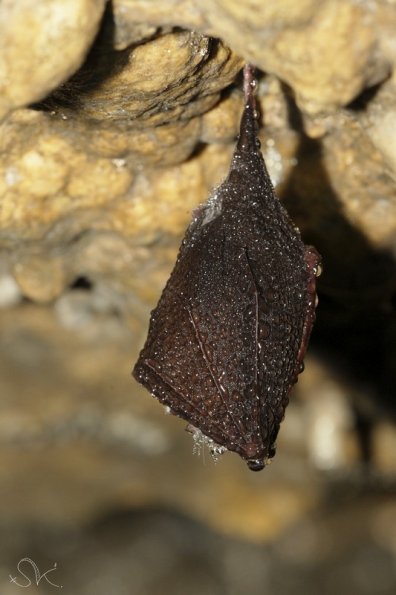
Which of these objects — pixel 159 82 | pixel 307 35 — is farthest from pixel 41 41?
pixel 307 35

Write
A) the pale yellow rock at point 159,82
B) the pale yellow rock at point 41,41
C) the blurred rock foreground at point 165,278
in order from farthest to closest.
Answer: the pale yellow rock at point 159,82
the blurred rock foreground at point 165,278
the pale yellow rock at point 41,41

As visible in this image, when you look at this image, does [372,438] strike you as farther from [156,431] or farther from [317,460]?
[156,431]

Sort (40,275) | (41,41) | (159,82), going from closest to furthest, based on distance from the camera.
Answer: (41,41) → (159,82) → (40,275)

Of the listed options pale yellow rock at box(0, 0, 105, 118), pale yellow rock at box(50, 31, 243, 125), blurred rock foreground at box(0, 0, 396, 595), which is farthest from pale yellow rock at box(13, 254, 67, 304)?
Result: pale yellow rock at box(0, 0, 105, 118)

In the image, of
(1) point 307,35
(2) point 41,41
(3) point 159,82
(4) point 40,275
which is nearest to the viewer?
(2) point 41,41

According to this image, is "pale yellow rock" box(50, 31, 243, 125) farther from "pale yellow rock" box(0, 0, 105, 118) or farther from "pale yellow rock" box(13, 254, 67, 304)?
"pale yellow rock" box(13, 254, 67, 304)

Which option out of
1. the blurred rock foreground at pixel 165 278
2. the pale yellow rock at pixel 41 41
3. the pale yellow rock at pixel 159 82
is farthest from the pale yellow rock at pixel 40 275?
the pale yellow rock at pixel 41 41

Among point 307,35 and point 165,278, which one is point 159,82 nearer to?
point 307,35

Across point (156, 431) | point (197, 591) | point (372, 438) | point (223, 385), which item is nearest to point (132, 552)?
point (197, 591)

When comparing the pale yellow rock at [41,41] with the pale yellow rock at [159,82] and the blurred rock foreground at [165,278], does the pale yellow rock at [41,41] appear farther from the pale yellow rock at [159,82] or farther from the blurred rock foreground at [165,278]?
the pale yellow rock at [159,82]
